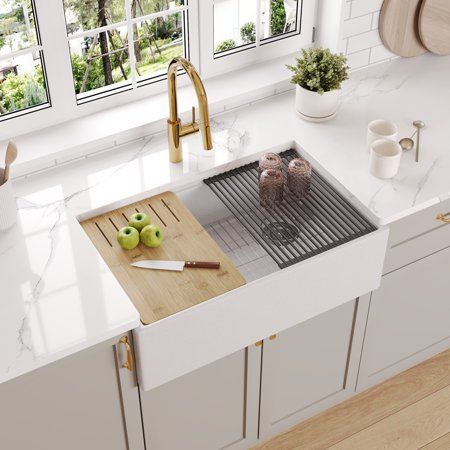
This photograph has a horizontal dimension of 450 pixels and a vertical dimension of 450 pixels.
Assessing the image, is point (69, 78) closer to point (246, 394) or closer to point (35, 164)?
point (35, 164)

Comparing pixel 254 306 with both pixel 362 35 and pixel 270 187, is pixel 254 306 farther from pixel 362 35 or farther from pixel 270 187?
pixel 362 35

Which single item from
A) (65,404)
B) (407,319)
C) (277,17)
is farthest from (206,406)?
(277,17)

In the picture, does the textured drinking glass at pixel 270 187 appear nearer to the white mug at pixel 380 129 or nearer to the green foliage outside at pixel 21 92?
the white mug at pixel 380 129

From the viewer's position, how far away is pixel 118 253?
8.61ft

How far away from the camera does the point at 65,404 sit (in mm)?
2467

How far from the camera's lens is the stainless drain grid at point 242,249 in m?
2.86

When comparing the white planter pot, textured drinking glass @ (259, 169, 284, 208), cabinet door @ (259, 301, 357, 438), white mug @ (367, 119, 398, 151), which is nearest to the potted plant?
the white planter pot

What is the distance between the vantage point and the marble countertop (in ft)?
7.63

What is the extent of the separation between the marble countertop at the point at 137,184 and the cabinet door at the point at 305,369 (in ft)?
1.59

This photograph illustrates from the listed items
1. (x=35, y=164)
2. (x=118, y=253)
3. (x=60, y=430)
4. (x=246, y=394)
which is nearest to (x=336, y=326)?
(x=246, y=394)

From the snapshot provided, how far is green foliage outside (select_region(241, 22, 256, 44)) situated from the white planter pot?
36 cm

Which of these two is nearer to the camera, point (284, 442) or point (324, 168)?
point (324, 168)

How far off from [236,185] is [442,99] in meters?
1.01

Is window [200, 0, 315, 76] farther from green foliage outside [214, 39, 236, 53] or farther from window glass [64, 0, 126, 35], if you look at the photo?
window glass [64, 0, 126, 35]
